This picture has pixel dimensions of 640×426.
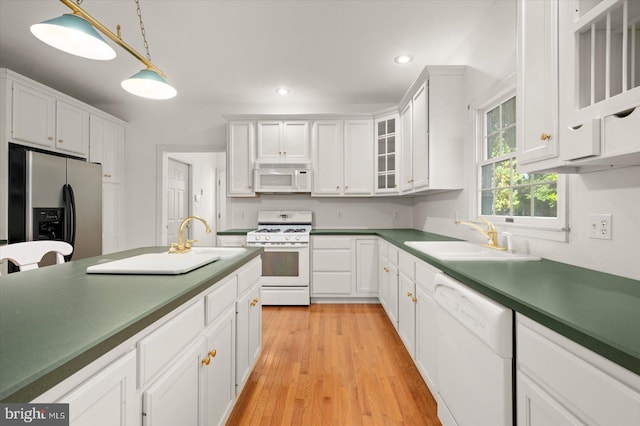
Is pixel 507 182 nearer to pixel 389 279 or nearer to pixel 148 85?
pixel 389 279

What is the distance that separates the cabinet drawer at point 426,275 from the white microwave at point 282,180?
7.26 feet

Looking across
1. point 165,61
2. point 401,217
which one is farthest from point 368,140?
point 165,61

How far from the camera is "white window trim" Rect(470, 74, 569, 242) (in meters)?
1.51

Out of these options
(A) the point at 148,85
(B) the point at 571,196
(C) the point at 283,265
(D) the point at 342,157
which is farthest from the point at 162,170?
(B) the point at 571,196

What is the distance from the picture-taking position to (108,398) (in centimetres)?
69

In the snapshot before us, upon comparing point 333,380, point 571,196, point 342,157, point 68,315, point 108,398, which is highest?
point 342,157

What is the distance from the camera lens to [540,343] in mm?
848

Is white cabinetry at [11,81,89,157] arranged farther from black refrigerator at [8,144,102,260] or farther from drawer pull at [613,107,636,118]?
drawer pull at [613,107,636,118]

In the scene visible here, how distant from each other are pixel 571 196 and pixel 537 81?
24.5 inches

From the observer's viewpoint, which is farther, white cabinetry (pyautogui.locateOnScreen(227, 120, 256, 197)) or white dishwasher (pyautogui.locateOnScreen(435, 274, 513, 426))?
white cabinetry (pyautogui.locateOnScreen(227, 120, 256, 197))

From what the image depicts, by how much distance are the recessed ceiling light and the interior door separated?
157 inches

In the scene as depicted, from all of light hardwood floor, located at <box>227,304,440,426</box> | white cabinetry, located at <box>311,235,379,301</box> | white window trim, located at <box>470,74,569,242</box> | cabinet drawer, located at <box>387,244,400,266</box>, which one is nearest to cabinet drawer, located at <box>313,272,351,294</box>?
white cabinetry, located at <box>311,235,379,301</box>

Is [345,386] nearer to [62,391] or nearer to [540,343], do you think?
[540,343]

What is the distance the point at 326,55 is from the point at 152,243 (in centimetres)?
350
